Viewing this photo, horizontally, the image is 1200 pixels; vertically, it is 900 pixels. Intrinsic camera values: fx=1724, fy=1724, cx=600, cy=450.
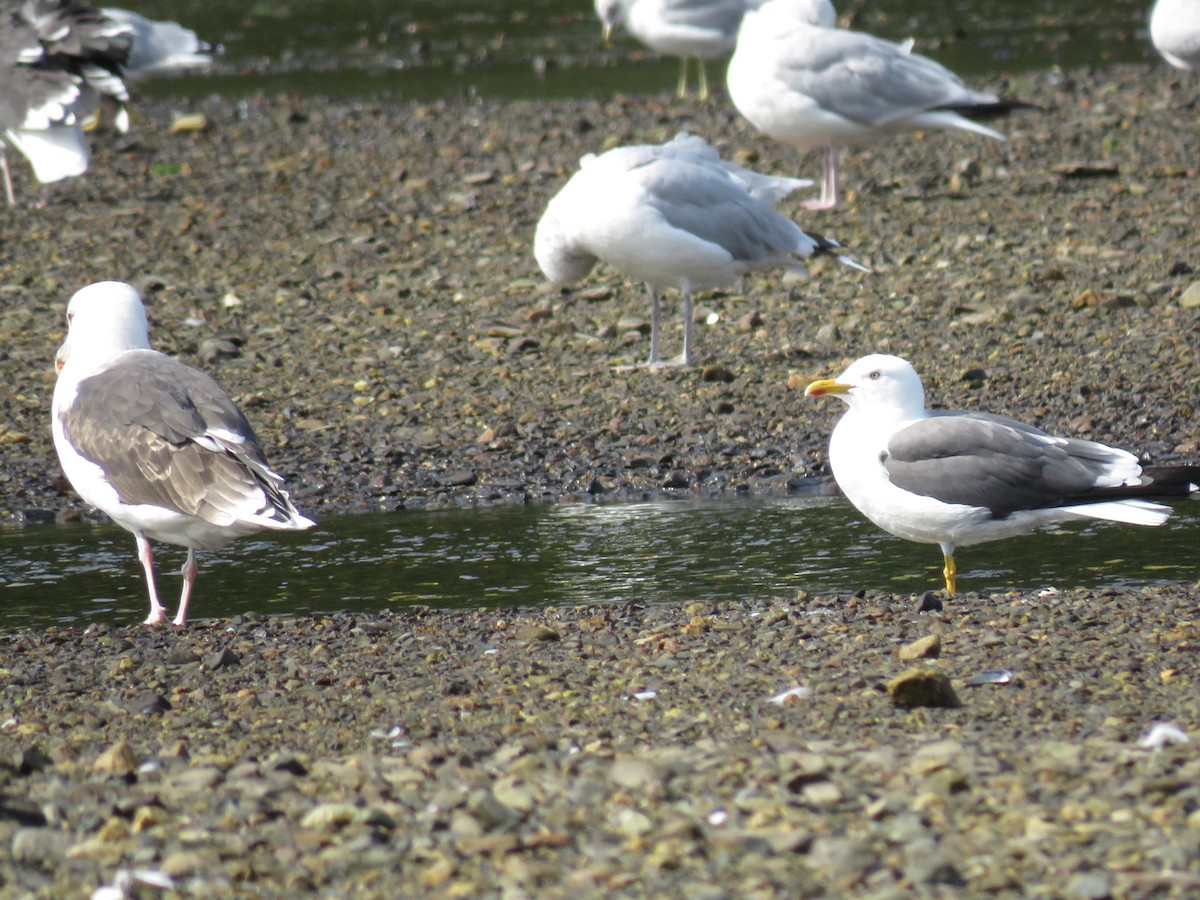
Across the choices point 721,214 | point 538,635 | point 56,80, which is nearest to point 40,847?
point 538,635

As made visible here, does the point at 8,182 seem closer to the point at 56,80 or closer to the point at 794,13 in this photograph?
the point at 56,80

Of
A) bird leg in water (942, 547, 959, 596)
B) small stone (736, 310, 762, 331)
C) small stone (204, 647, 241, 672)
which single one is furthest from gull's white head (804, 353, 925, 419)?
small stone (736, 310, 762, 331)

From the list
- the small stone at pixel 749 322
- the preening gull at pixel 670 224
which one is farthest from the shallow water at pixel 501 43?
the preening gull at pixel 670 224

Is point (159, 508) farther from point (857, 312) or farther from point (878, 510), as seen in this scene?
point (857, 312)

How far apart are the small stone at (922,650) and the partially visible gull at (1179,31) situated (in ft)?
35.9

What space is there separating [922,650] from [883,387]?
1.57m

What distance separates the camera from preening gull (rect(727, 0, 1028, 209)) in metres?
12.8

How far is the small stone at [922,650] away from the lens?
538 cm

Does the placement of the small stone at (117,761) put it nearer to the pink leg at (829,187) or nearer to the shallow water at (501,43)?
the pink leg at (829,187)

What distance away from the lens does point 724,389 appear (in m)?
9.67

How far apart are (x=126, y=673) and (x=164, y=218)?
328 inches

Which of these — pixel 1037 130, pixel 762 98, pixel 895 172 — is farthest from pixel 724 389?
pixel 1037 130

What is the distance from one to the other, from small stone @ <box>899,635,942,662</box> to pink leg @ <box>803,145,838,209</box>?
26.0ft

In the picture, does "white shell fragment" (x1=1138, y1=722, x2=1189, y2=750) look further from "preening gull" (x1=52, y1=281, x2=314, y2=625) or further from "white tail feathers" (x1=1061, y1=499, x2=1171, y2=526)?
"preening gull" (x1=52, y1=281, x2=314, y2=625)
